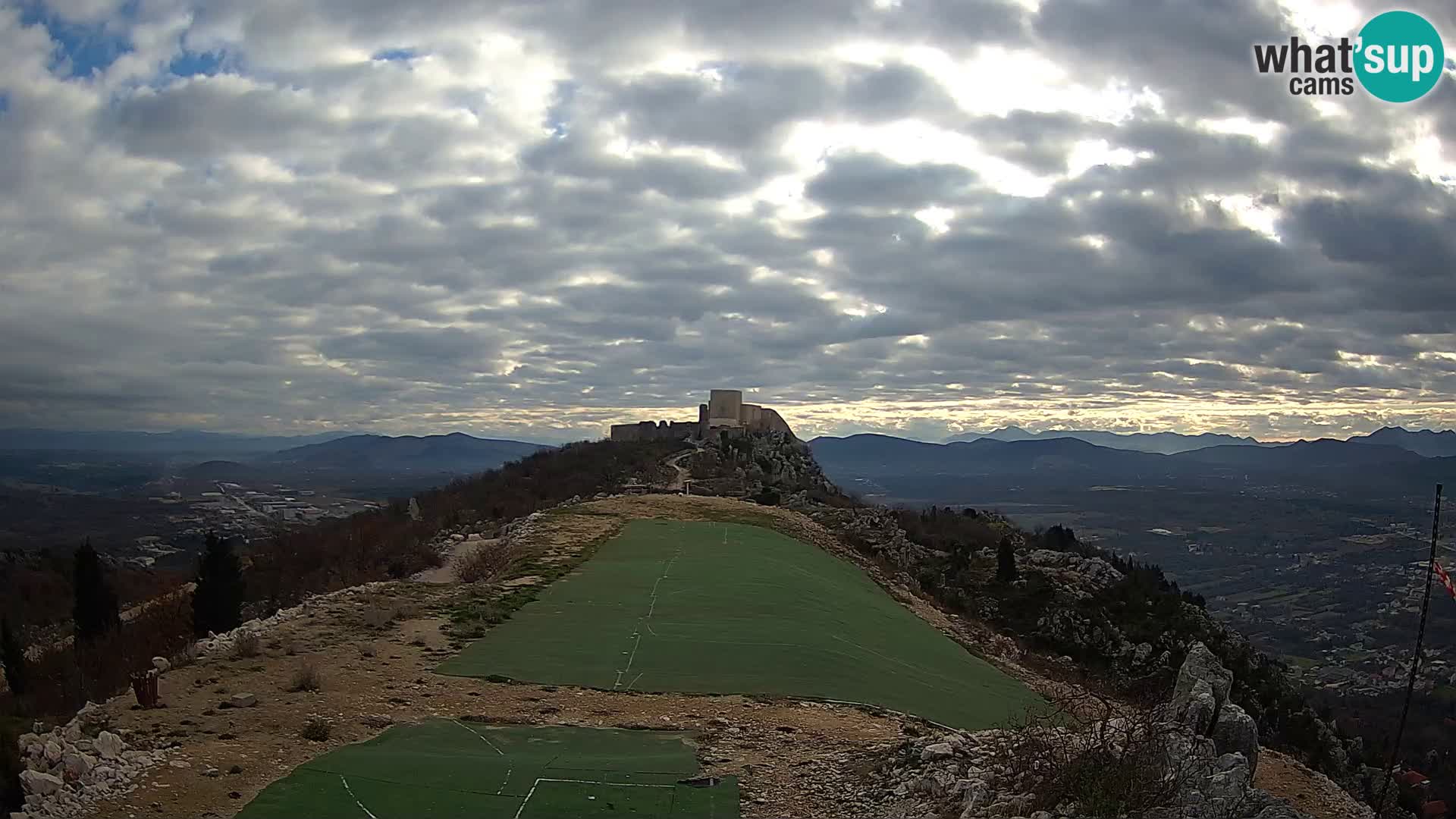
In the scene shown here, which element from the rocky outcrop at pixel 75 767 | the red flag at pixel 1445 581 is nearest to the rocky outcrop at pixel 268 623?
the rocky outcrop at pixel 75 767

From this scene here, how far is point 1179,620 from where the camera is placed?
1569 inches

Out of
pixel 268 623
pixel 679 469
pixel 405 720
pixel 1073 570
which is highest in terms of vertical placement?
pixel 679 469

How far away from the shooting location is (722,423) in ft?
260

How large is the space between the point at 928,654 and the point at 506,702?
1096 centimetres

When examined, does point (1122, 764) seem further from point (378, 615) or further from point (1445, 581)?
point (378, 615)

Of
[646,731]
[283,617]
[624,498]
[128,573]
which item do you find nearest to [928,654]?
[646,731]

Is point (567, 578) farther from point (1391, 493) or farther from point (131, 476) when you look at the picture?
point (131, 476)

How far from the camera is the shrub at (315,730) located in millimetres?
10773

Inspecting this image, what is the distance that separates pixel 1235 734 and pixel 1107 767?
6.58 ft

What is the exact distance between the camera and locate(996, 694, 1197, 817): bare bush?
7508mm

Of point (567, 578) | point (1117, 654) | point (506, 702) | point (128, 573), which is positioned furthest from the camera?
point (128, 573)

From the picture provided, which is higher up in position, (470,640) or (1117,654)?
(470,640)

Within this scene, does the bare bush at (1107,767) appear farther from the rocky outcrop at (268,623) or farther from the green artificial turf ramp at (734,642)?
the rocky outcrop at (268,623)

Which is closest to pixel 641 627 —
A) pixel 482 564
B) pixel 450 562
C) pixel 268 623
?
pixel 268 623
